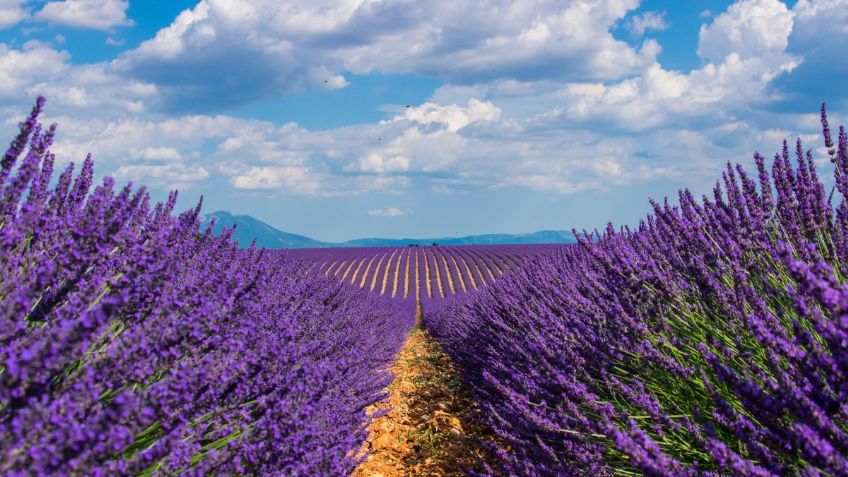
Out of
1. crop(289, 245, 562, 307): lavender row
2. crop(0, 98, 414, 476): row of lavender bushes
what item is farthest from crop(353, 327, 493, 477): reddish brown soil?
crop(289, 245, 562, 307): lavender row

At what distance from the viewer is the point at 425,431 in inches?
205

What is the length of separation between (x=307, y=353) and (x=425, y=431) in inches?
91.4

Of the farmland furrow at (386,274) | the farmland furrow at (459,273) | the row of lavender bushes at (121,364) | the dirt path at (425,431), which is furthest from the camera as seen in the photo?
the farmland furrow at (459,273)

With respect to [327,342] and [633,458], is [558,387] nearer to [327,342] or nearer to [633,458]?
[327,342]

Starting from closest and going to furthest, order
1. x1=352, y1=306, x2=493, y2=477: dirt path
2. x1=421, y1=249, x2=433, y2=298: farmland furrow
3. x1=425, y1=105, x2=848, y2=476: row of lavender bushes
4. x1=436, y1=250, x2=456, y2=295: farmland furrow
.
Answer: x1=425, y1=105, x2=848, y2=476: row of lavender bushes, x1=352, y1=306, x2=493, y2=477: dirt path, x1=421, y1=249, x2=433, y2=298: farmland furrow, x1=436, y1=250, x2=456, y2=295: farmland furrow

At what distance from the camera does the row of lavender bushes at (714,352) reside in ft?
3.84

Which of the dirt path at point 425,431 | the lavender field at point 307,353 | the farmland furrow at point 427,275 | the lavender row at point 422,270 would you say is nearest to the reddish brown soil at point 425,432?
the dirt path at point 425,431

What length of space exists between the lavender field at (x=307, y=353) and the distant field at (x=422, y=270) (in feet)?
59.0

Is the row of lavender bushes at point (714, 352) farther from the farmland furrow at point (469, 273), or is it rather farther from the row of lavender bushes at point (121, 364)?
the farmland furrow at point (469, 273)

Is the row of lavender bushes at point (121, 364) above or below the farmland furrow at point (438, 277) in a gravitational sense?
above

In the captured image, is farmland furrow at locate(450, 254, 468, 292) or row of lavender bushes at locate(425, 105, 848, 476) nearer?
row of lavender bushes at locate(425, 105, 848, 476)

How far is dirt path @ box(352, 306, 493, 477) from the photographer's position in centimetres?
427

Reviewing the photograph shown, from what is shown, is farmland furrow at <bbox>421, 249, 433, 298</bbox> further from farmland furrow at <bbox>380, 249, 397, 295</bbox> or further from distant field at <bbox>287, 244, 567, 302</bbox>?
farmland furrow at <bbox>380, 249, 397, 295</bbox>

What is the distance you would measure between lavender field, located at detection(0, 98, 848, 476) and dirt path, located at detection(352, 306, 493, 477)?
0.76m
